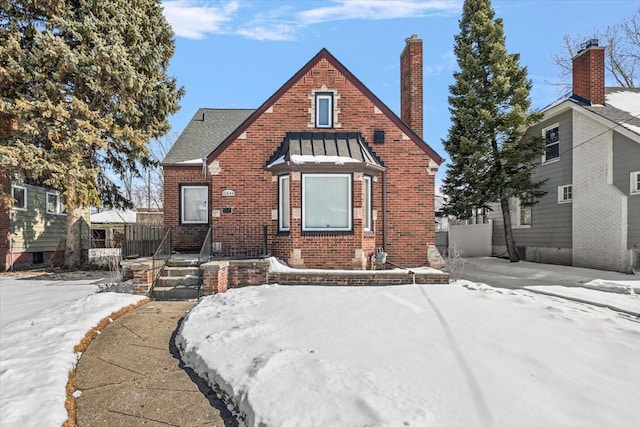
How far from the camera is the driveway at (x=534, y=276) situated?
471 inches

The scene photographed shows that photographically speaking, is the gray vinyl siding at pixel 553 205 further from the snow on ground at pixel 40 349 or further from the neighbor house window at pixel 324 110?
the snow on ground at pixel 40 349

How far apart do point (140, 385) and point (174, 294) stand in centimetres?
456

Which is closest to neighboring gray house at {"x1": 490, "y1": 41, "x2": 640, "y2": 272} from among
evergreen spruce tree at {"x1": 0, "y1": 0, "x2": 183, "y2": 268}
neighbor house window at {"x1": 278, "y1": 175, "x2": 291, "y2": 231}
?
neighbor house window at {"x1": 278, "y1": 175, "x2": 291, "y2": 231}

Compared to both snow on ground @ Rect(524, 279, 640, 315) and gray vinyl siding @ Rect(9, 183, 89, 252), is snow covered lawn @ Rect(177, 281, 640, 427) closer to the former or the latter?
snow on ground @ Rect(524, 279, 640, 315)

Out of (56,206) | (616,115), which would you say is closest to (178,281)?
(56,206)

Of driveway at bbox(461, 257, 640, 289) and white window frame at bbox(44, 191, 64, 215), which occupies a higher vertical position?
white window frame at bbox(44, 191, 64, 215)

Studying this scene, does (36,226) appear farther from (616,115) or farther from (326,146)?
(616,115)

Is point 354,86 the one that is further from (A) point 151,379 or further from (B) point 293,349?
(A) point 151,379

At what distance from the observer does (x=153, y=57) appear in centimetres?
1470

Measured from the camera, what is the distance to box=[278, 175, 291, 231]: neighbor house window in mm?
10727

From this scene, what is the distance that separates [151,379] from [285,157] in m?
7.24

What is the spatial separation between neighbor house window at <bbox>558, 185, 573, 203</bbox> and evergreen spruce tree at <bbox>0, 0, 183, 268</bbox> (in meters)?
18.5

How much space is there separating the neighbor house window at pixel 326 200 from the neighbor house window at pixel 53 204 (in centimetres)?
1478

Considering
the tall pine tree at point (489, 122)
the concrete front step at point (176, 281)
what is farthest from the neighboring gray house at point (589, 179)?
the concrete front step at point (176, 281)
